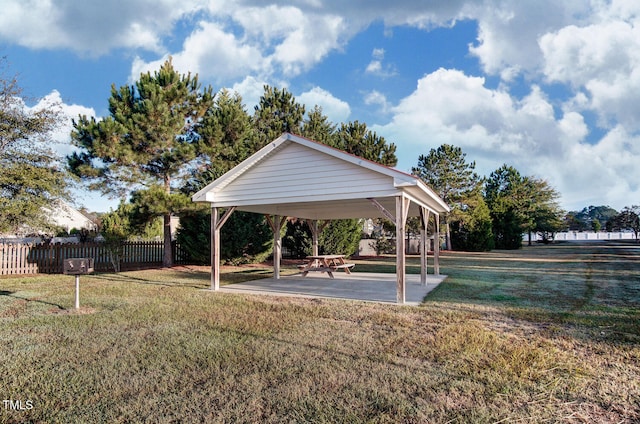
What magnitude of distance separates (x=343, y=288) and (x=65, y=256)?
10.5m

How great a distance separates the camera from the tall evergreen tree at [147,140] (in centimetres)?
1266

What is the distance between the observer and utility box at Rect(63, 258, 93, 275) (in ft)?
20.9

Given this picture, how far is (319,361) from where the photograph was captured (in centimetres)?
389

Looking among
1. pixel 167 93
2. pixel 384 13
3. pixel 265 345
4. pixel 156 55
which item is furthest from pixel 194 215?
pixel 265 345

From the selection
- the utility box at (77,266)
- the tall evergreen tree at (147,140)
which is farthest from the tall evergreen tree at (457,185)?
the utility box at (77,266)

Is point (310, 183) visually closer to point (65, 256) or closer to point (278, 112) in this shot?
point (65, 256)

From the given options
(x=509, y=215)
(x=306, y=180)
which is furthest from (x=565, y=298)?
(x=509, y=215)

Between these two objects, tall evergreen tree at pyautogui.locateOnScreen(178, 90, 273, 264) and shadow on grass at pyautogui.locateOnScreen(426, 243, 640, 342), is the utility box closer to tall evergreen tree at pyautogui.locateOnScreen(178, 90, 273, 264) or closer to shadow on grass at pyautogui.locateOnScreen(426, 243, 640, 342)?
shadow on grass at pyautogui.locateOnScreen(426, 243, 640, 342)

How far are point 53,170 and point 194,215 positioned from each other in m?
4.92

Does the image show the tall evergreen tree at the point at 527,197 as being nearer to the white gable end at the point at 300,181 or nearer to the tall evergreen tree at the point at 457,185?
the tall evergreen tree at the point at 457,185

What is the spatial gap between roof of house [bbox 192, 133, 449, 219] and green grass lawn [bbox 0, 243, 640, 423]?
2391 millimetres

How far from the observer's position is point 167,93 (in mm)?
13625

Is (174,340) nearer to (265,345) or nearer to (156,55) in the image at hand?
(265,345)

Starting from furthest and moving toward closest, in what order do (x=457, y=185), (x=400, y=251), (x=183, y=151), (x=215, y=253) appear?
1. (x=457, y=185)
2. (x=183, y=151)
3. (x=215, y=253)
4. (x=400, y=251)
